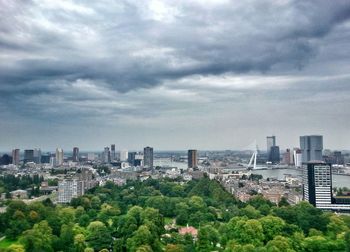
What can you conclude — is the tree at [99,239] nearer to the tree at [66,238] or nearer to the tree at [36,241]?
the tree at [66,238]

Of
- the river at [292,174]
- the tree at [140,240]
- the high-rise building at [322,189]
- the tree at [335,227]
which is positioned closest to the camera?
the tree at [140,240]

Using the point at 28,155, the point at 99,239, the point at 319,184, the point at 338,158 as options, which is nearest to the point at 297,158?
the point at 338,158

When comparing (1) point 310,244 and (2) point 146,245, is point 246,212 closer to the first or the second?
(1) point 310,244

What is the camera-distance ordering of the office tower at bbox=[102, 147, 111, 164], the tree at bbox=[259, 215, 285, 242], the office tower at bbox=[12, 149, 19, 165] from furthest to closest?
the office tower at bbox=[102, 147, 111, 164] < the office tower at bbox=[12, 149, 19, 165] < the tree at bbox=[259, 215, 285, 242]

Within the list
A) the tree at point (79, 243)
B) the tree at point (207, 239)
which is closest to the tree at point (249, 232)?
the tree at point (207, 239)

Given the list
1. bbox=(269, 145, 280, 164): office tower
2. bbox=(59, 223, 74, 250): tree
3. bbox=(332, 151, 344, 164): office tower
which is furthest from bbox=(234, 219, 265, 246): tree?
bbox=(269, 145, 280, 164): office tower

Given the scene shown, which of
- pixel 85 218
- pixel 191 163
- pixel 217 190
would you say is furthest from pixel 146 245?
pixel 191 163

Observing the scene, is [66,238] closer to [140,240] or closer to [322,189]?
[140,240]

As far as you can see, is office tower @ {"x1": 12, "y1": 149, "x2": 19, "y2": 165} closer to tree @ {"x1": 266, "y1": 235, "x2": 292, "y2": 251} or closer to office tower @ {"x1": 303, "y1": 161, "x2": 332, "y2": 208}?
office tower @ {"x1": 303, "y1": 161, "x2": 332, "y2": 208}
